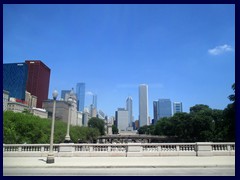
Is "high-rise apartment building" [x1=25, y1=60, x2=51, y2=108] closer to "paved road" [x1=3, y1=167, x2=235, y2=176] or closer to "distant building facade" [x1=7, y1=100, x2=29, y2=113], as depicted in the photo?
"distant building facade" [x1=7, y1=100, x2=29, y2=113]

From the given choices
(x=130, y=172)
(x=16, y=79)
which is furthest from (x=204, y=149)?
(x=16, y=79)

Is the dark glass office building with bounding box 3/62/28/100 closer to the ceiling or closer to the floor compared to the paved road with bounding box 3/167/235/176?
closer to the ceiling

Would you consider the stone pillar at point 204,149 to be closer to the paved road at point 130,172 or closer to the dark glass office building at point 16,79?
the paved road at point 130,172

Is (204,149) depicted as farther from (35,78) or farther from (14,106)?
(35,78)

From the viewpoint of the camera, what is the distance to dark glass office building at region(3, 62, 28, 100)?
551ft

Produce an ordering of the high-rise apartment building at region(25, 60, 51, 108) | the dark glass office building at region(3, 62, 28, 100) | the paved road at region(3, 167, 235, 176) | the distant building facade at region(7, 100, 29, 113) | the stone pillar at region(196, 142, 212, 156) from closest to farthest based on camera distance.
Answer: the paved road at region(3, 167, 235, 176)
the stone pillar at region(196, 142, 212, 156)
the distant building facade at region(7, 100, 29, 113)
the dark glass office building at region(3, 62, 28, 100)
the high-rise apartment building at region(25, 60, 51, 108)

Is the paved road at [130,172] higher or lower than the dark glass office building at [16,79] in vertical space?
lower

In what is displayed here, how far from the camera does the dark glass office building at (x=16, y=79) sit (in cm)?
16788

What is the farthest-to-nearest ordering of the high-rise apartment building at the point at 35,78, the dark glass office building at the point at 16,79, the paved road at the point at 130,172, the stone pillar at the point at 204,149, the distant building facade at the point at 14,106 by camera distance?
the high-rise apartment building at the point at 35,78
the dark glass office building at the point at 16,79
the distant building facade at the point at 14,106
the stone pillar at the point at 204,149
the paved road at the point at 130,172

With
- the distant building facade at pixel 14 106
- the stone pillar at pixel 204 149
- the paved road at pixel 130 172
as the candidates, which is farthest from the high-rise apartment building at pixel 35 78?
the paved road at pixel 130 172

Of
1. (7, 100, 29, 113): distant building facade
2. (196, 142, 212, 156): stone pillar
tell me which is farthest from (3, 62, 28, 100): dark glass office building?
(196, 142, 212, 156): stone pillar

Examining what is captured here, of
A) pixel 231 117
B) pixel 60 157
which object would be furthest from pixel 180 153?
pixel 231 117

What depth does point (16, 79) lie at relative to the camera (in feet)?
557
